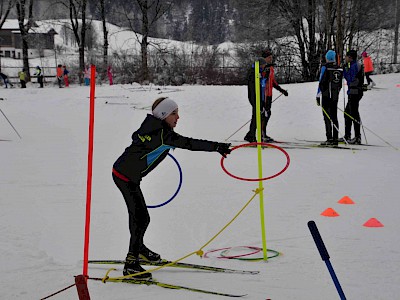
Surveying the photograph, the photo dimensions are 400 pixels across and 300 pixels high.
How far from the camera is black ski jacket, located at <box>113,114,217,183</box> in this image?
4.44 meters

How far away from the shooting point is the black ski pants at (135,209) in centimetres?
473

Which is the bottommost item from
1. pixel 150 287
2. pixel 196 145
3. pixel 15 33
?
pixel 150 287

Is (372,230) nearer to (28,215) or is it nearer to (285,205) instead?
(285,205)

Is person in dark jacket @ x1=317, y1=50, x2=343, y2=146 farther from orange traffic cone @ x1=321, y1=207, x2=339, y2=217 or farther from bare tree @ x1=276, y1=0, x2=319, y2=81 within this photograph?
bare tree @ x1=276, y1=0, x2=319, y2=81

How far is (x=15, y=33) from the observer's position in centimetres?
7894

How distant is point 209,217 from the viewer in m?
6.85

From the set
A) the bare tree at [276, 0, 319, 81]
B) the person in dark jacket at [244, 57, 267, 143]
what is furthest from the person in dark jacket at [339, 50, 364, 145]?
the bare tree at [276, 0, 319, 81]

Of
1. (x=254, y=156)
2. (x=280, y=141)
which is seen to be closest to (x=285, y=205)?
(x=254, y=156)

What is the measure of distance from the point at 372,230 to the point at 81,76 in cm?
3226

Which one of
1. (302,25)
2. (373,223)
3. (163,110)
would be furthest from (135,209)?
(302,25)

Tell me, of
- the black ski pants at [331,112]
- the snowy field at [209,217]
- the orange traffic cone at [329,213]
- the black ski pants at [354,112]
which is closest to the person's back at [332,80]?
the black ski pants at [331,112]

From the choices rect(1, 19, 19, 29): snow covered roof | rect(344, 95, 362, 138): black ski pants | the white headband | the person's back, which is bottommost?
rect(344, 95, 362, 138): black ski pants

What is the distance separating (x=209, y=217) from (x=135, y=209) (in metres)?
2.19

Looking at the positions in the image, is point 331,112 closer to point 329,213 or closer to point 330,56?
point 330,56
